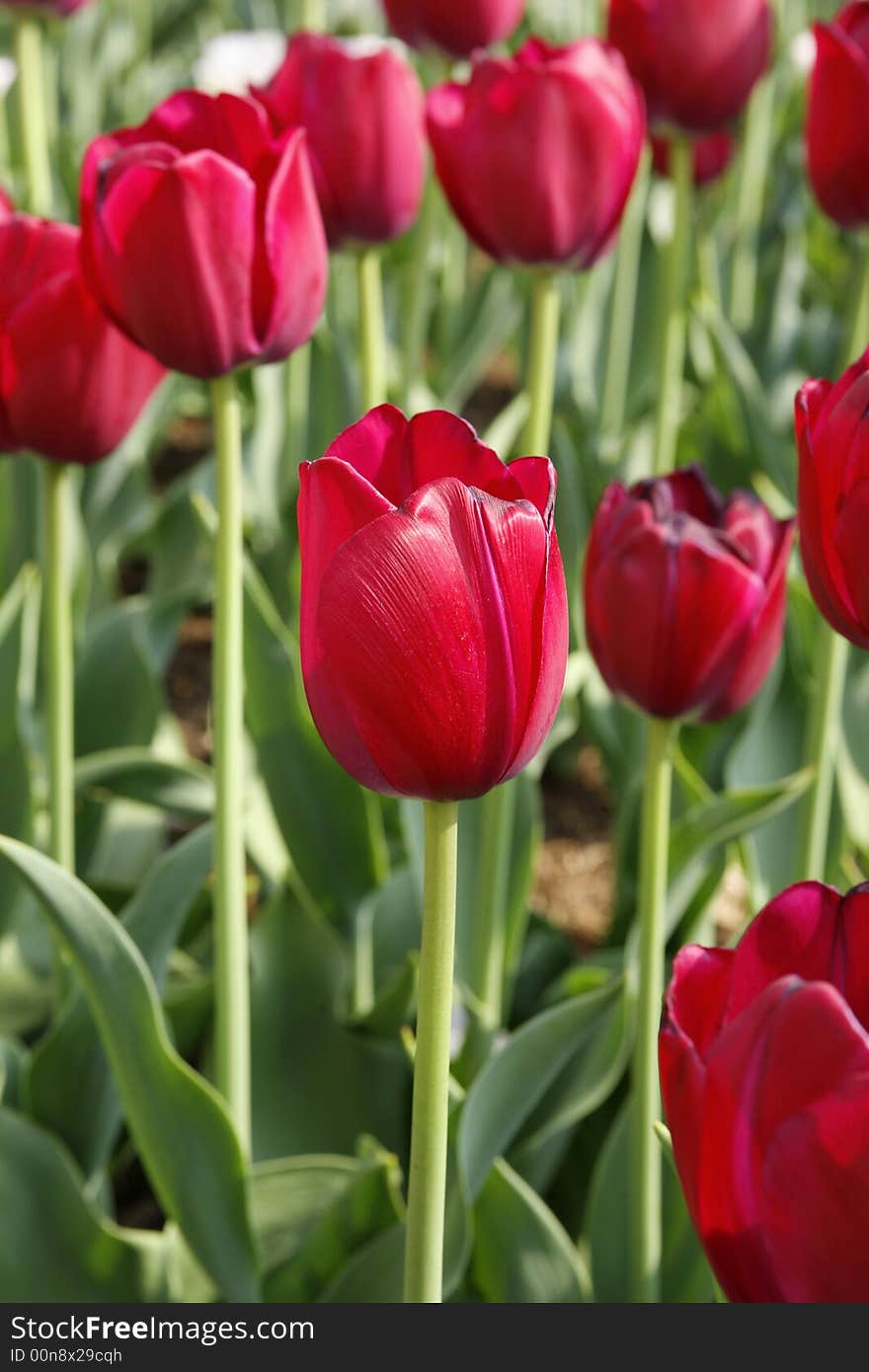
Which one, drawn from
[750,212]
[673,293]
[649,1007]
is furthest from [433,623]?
[750,212]

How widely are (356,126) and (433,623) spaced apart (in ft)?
2.18

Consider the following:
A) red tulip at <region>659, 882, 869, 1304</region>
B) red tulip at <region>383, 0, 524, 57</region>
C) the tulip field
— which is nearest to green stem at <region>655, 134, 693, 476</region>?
the tulip field

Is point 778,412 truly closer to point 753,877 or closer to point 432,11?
point 432,11

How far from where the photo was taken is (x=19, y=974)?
126cm

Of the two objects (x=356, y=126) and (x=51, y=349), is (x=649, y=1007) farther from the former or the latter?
(x=356, y=126)

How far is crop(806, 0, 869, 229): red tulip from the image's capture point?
1051mm

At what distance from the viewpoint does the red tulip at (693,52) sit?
124 centimetres

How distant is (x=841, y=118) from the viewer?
41.9 inches

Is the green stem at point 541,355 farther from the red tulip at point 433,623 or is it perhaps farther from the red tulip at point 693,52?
the red tulip at point 433,623

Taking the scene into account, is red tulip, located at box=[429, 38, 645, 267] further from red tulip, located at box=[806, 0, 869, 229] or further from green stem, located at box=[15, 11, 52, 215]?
green stem, located at box=[15, 11, 52, 215]

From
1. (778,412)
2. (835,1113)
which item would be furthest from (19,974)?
(778,412)

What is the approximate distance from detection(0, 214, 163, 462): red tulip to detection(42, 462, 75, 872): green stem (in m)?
0.04

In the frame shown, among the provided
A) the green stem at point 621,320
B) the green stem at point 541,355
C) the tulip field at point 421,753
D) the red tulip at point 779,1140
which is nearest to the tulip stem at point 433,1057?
the tulip field at point 421,753

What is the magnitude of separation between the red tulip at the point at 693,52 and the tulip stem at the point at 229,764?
22.4 inches
